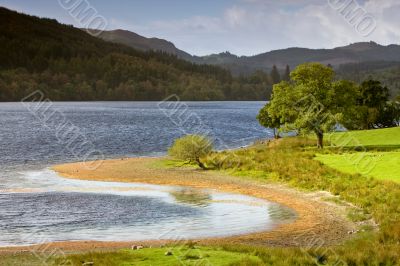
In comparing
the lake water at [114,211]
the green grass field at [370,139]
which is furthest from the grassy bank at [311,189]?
the lake water at [114,211]

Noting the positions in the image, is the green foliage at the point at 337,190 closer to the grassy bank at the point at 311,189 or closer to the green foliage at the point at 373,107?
the grassy bank at the point at 311,189

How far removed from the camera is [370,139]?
6594 cm

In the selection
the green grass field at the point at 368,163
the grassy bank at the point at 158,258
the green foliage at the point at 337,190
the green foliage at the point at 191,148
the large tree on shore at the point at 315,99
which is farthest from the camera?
the large tree on shore at the point at 315,99

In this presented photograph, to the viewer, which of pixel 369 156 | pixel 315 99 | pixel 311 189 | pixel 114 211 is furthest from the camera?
pixel 315 99

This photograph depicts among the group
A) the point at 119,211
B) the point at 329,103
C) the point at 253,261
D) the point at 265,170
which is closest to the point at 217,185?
the point at 265,170

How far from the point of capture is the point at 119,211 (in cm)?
3634

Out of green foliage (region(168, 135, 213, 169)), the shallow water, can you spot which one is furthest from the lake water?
green foliage (region(168, 135, 213, 169))

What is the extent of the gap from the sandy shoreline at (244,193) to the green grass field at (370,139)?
1934 centimetres

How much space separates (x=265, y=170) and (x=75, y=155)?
1442 inches

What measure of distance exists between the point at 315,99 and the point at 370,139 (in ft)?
32.6

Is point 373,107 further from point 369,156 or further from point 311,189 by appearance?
point 311,189

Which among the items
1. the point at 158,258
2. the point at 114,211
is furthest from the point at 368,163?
the point at 158,258

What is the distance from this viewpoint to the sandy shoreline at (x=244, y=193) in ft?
88.4

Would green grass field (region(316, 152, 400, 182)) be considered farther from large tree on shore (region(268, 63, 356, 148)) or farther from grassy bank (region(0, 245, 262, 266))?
grassy bank (region(0, 245, 262, 266))
